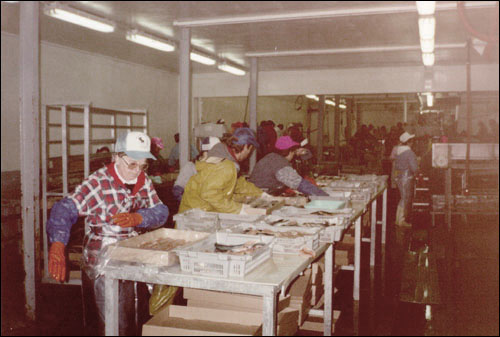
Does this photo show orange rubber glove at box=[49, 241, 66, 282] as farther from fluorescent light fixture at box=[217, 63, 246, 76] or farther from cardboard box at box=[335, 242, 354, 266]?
fluorescent light fixture at box=[217, 63, 246, 76]

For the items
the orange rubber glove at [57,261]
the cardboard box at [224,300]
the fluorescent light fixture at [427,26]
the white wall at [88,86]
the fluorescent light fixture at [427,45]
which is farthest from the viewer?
the white wall at [88,86]

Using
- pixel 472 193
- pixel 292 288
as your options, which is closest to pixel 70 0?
pixel 292 288

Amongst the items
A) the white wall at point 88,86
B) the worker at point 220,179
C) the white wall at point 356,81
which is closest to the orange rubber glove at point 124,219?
the worker at point 220,179

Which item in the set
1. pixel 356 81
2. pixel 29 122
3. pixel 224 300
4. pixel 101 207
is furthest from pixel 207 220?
pixel 356 81

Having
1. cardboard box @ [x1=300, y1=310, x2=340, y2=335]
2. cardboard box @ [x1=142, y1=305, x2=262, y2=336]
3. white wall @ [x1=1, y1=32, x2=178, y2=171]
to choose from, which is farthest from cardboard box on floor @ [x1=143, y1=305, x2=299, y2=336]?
white wall @ [x1=1, y1=32, x2=178, y2=171]

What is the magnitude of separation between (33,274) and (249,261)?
2.61 meters

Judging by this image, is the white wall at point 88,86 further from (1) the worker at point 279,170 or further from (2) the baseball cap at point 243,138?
(2) the baseball cap at point 243,138

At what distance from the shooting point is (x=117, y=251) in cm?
241

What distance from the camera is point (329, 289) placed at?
3.21 meters

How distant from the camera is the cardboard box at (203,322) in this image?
2361 millimetres

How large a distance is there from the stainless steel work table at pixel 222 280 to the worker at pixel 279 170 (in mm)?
2191

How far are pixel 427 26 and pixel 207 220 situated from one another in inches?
137

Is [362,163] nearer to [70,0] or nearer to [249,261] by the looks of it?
[70,0]

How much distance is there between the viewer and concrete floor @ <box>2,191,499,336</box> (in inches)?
153
